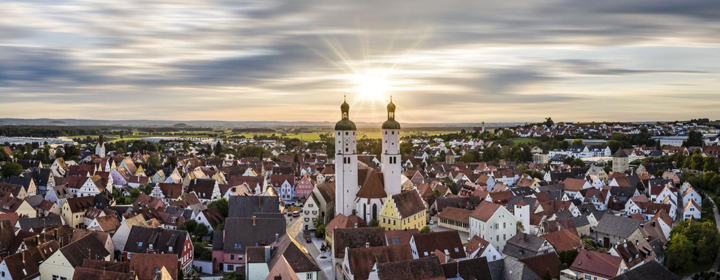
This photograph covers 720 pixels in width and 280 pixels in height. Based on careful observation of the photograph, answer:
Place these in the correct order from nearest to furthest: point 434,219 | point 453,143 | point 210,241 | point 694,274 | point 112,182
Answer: point 694,274 < point 210,241 < point 434,219 < point 112,182 < point 453,143

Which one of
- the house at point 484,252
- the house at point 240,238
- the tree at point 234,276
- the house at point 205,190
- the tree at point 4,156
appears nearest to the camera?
the tree at point 234,276

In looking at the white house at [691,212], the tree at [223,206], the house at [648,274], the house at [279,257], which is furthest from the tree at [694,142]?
the house at [279,257]

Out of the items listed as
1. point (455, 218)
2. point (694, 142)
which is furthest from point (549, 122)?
point (455, 218)

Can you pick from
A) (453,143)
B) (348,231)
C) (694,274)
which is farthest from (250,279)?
(453,143)

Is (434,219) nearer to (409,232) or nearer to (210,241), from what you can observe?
(409,232)

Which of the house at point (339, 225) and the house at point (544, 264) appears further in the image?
the house at point (339, 225)

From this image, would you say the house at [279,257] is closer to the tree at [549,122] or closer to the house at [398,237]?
the house at [398,237]
